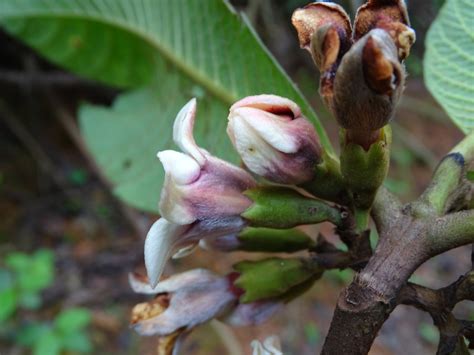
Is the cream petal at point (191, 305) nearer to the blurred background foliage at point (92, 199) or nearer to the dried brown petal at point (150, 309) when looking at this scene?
the dried brown petal at point (150, 309)

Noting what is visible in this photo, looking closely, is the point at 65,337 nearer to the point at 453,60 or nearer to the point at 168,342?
the point at 168,342

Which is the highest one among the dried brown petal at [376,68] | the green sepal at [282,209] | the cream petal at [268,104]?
the dried brown petal at [376,68]

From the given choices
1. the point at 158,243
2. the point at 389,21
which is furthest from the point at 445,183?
the point at 158,243

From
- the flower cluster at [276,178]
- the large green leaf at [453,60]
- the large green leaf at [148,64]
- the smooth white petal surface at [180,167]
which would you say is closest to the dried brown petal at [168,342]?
the flower cluster at [276,178]

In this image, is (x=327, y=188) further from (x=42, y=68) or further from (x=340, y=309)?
(x=42, y=68)

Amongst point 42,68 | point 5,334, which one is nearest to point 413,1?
point 42,68

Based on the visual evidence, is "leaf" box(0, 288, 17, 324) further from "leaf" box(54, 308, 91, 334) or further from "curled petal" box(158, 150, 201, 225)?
"curled petal" box(158, 150, 201, 225)

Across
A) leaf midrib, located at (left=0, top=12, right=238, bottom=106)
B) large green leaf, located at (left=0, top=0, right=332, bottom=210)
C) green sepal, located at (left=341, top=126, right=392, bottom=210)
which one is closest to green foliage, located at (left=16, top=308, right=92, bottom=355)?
large green leaf, located at (left=0, top=0, right=332, bottom=210)
